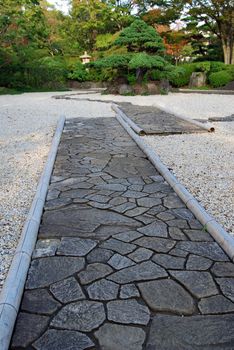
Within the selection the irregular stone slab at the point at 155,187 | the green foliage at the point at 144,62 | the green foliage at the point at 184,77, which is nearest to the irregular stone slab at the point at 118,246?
the irregular stone slab at the point at 155,187

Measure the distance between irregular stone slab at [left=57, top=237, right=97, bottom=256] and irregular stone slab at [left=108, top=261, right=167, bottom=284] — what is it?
39cm

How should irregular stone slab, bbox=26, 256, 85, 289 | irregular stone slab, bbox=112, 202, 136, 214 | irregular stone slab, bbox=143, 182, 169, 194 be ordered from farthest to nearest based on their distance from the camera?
irregular stone slab, bbox=143, 182, 169, 194 < irregular stone slab, bbox=112, 202, 136, 214 < irregular stone slab, bbox=26, 256, 85, 289

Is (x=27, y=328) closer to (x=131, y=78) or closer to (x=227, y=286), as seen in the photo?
(x=227, y=286)

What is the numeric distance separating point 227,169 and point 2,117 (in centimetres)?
749

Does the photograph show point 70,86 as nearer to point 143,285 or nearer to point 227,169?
point 227,169

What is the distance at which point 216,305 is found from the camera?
81.4 inches

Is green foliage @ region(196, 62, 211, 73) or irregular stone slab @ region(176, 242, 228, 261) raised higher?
green foliage @ region(196, 62, 211, 73)

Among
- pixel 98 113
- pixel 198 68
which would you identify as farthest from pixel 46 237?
pixel 198 68

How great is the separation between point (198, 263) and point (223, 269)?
18 cm

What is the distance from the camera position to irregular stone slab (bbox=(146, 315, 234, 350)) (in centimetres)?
177

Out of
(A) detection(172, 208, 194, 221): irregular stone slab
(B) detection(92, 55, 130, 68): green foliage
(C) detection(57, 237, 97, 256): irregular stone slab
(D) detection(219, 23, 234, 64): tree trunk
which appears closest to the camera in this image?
(C) detection(57, 237, 97, 256): irregular stone slab

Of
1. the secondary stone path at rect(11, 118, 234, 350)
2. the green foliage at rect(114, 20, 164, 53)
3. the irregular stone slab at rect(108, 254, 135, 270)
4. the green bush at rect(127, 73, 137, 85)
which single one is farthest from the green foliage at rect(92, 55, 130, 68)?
the irregular stone slab at rect(108, 254, 135, 270)

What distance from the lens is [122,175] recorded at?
441cm

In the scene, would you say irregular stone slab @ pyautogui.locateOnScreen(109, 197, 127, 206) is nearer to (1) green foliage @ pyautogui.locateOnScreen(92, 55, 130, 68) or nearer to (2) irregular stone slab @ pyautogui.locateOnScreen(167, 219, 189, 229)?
(2) irregular stone slab @ pyautogui.locateOnScreen(167, 219, 189, 229)
